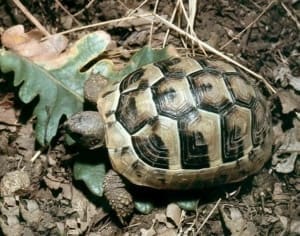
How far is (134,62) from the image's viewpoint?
3564 mm

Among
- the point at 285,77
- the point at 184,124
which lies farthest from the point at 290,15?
the point at 184,124

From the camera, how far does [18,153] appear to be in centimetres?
351

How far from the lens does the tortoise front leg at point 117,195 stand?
3.32 metres

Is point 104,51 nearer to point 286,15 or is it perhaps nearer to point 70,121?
point 70,121

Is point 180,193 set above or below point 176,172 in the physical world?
below

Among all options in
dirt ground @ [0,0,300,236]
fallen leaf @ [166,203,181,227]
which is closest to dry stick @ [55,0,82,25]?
dirt ground @ [0,0,300,236]

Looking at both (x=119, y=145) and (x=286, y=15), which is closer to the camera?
(x=119, y=145)

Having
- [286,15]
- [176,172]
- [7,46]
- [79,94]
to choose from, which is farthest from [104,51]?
[286,15]

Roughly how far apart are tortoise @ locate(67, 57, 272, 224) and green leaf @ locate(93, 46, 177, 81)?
16 centimetres

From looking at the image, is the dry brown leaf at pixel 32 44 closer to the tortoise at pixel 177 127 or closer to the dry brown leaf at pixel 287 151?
the tortoise at pixel 177 127

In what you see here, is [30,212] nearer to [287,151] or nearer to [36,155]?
[36,155]

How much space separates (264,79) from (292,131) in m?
0.33

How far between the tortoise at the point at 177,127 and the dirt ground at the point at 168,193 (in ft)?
0.56

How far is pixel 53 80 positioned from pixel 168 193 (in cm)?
86
